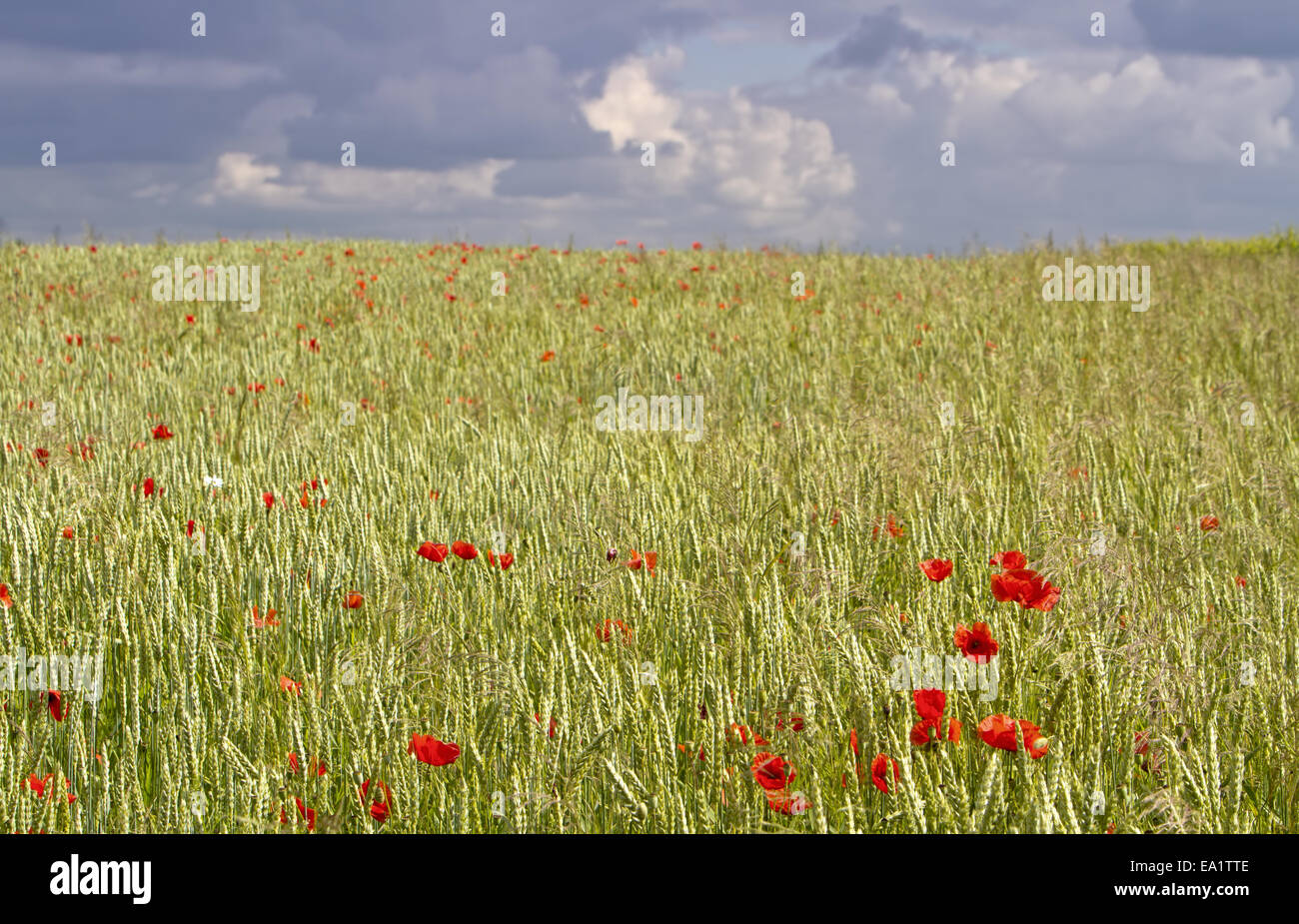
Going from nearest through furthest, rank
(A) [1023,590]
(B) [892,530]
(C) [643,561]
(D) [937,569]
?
(A) [1023,590], (D) [937,569], (C) [643,561], (B) [892,530]

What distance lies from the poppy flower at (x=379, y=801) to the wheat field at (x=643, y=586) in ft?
0.03

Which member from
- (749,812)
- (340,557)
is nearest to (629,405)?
(340,557)

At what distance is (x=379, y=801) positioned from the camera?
69.5 inches

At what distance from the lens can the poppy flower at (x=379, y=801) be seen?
5.47ft

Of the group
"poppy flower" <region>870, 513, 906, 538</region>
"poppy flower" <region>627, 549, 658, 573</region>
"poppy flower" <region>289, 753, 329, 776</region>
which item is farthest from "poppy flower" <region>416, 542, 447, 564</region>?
"poppy flower" <region>870, 513, 906, 538</region>

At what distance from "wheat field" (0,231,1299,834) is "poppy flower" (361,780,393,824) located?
1 centimetres

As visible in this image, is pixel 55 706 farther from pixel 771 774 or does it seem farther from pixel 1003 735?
pixel 1003 735

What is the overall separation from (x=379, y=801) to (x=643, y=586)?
3.30 feet

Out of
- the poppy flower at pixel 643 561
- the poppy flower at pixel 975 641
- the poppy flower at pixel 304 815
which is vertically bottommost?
the poppy flower at pixel 304 815

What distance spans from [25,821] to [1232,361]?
7677mm

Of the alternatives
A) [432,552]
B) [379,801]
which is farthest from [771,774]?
[432,552]

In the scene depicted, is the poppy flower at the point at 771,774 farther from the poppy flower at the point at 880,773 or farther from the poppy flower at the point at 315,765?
the poppy flower at the point at 315,765

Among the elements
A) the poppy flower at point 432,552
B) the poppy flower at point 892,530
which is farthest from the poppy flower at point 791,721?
the poppy flower at point 892,530
